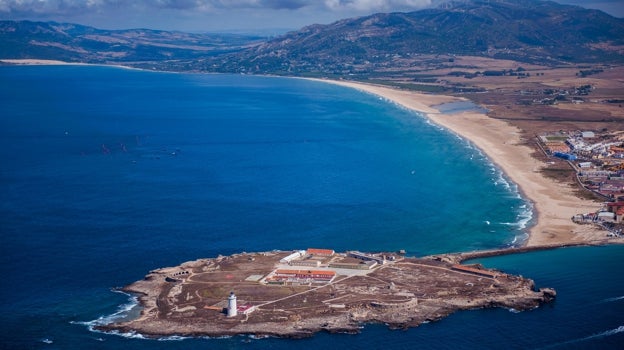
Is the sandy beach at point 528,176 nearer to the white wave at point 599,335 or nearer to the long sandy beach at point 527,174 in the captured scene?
the long sandy beach at point 527,174

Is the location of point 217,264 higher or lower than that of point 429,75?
lower

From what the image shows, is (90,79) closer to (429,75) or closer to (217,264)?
(429,75)

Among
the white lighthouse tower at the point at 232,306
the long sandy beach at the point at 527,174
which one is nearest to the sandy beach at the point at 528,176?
the long sandy beach at the point at 527,174

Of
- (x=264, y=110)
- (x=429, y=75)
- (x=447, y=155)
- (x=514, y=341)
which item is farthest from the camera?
(x=429, y=75)

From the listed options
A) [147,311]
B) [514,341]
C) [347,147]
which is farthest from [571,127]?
[147,311]

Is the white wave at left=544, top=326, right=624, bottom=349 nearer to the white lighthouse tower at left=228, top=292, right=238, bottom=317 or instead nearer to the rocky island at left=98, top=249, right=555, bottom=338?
the rocky island at left=98, top=249, right=555, bottom=338

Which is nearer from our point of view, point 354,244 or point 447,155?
point 354,244

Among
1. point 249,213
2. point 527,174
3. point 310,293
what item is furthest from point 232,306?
point 527,174
